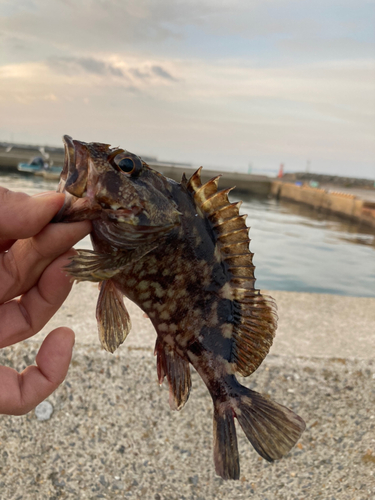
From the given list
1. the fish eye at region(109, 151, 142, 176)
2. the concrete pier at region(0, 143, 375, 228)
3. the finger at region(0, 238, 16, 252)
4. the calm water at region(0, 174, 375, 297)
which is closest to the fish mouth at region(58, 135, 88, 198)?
the fish eye at region(109, 151, 142, 176)

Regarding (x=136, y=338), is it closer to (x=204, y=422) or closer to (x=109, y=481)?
(x=204, y=422)

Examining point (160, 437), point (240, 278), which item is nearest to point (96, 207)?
point (240, 278)

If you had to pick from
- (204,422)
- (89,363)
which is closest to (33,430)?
(89,363)

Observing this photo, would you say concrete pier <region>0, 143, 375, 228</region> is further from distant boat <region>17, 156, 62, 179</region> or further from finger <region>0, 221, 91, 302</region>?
finger <region>0, 221, 91, 302</region>

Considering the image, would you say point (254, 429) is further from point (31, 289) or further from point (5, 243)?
point (5, 243)

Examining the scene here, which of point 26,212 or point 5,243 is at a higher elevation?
point 26,212
